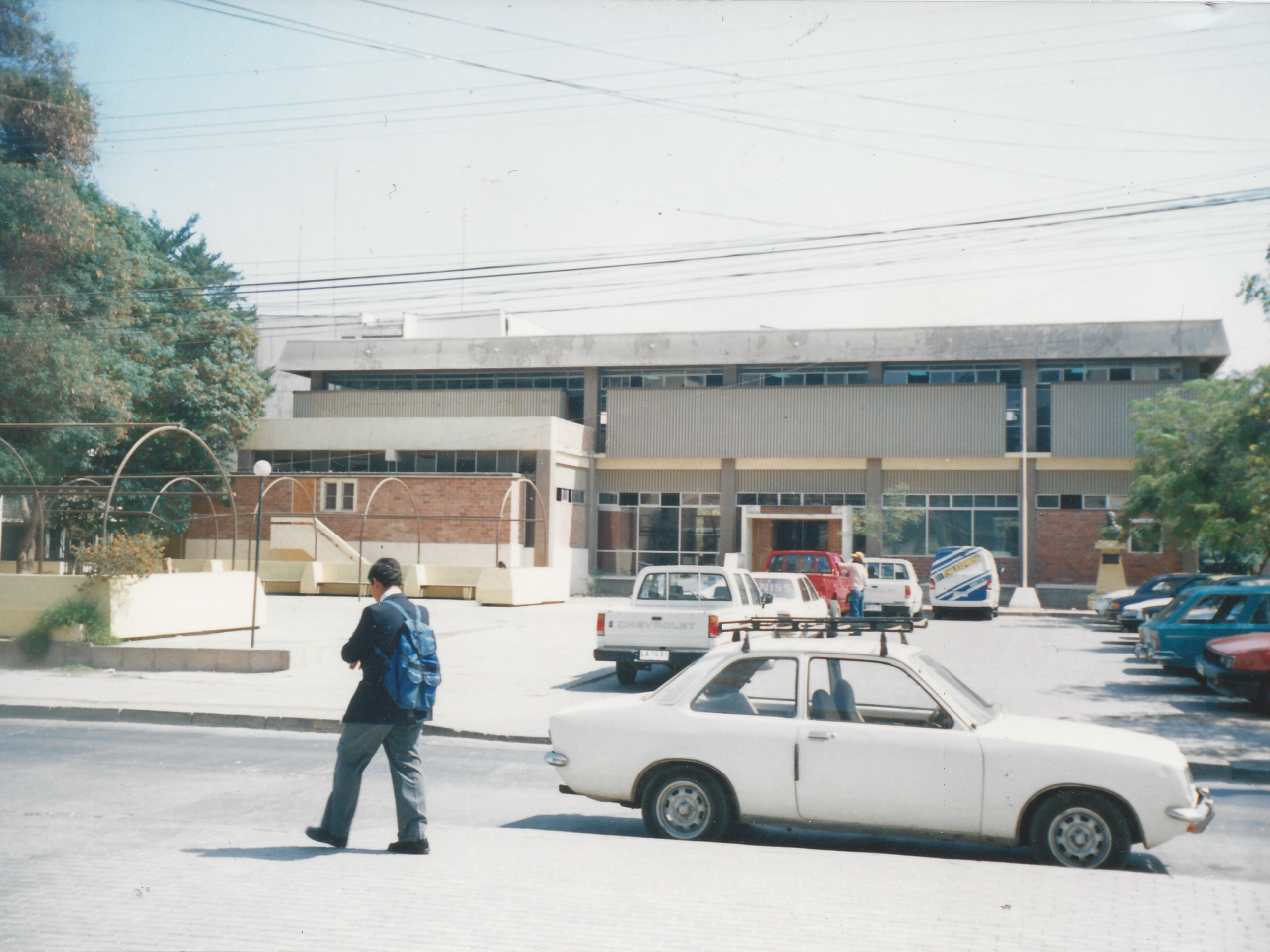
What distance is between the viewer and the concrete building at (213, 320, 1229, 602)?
42469mm

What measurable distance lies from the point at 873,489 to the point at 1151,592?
15257 mm

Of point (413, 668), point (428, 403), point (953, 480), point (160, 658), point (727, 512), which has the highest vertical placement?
point (428, 403)

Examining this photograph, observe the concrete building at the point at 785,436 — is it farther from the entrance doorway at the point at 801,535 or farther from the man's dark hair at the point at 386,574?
the man's dark hair at the point at 386,574

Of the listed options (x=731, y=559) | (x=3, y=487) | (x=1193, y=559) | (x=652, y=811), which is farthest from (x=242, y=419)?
(x=652, y=811)

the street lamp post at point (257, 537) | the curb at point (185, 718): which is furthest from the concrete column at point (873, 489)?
the curb at point (185, 718)

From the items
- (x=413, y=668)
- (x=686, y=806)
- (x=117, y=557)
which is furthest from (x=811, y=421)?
(x=413, y=668)

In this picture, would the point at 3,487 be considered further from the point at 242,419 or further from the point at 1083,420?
the point at 1083,420

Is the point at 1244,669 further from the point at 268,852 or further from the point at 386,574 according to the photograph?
the point at 268,852

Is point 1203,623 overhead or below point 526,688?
overhead

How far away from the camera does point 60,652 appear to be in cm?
1722

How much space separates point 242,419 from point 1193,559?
1480 inches

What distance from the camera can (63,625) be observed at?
1744 cm

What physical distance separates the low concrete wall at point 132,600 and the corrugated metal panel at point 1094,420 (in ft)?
109

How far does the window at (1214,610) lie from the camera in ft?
57.5
